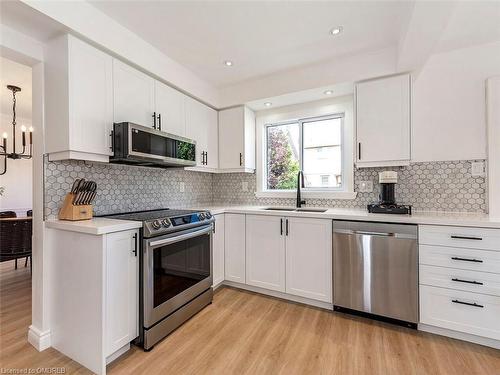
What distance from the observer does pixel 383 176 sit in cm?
227

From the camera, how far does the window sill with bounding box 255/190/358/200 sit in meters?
2.78

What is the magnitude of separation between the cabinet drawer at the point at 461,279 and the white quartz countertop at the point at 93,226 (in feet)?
7.56

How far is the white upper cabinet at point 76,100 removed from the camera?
66.2 inches

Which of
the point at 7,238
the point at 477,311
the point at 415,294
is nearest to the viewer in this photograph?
the point at 477,311

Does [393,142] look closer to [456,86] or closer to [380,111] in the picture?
[380,111]

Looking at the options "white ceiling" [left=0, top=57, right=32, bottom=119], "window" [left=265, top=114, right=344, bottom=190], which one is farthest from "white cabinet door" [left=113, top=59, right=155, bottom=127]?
"window" [left=265, top=114, right=344, bottom=190]

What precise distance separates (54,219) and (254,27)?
222 cm

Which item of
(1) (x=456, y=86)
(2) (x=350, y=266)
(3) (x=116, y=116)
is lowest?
(2) (x=350, y=266)

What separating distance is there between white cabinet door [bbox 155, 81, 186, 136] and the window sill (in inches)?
52.9

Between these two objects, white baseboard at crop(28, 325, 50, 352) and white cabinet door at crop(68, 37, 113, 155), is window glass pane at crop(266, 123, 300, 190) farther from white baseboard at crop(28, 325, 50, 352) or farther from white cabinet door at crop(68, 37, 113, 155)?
white baseboard at crop(28, 325, 50, 352)

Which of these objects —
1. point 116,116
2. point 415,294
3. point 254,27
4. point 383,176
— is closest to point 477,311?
point 415,294

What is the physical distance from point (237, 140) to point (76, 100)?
1821 millimetres

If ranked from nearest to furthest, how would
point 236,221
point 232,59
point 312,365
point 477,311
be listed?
point 312,365 < point 477,311 < point 232,59 < point 236,221

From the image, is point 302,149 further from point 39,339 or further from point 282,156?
point 39,339
